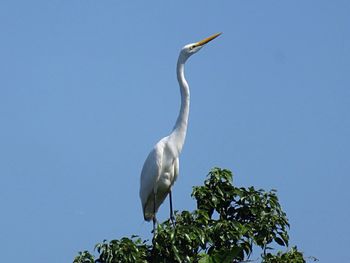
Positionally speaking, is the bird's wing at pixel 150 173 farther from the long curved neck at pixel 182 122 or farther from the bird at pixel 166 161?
the long curved neck at pixel 182 122

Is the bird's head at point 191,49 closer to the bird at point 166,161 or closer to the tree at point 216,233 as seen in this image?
the bird at point 166,161

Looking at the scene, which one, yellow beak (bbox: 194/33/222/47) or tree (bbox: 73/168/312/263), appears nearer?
tree (bbox: 73/168/312/263)

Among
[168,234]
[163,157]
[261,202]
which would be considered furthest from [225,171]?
[163,157]

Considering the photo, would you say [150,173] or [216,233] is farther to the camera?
[150,173]

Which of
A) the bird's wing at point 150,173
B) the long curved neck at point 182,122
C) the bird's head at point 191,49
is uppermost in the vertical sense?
Answer: the bird's head at point 191,49

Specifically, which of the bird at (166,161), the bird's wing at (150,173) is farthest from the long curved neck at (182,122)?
the bird's wing at (150,173)

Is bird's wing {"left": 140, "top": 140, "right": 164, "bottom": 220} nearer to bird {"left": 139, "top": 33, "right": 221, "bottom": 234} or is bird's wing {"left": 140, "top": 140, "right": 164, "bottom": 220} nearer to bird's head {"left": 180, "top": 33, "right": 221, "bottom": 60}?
bird {"left": 139, "top": 33, "right": 221, "bottom": 234}

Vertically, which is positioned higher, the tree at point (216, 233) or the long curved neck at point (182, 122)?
the long curved neck at point (182, 122)

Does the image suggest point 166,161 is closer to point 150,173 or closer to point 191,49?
point 150,173

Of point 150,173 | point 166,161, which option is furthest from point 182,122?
point 150,173

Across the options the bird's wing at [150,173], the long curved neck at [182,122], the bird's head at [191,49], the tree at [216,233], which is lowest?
the tree at [216,233]

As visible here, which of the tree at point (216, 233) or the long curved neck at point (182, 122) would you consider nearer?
the tree at point (216, 233)

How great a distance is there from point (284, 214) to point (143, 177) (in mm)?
2816

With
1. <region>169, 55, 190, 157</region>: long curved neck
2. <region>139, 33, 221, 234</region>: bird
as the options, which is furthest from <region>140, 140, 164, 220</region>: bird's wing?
<region>169, 55, 190, 157</region>: long curved neck
